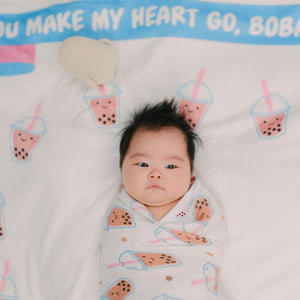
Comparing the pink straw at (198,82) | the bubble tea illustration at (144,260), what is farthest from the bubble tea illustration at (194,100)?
the bubble tea illustration at (144,260)

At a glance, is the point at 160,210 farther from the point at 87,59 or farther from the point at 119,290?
the point at 87,59

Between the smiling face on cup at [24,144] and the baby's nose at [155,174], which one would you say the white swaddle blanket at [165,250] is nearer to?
the baby's nose at [155,174]

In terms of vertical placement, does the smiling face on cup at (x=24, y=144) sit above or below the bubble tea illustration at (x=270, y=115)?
below

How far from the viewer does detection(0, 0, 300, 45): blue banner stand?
1.60 meters

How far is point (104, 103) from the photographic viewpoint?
1590 mm

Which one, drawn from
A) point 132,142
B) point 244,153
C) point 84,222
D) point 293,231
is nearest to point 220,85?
point 244,153

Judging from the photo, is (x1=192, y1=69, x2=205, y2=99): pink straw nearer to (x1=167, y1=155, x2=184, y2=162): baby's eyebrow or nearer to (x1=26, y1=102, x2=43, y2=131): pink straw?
(x1=167, y1=155, x2=184, y2=162): baby's eyebrow

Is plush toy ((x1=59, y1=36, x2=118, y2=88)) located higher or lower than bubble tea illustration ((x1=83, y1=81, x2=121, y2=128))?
higher

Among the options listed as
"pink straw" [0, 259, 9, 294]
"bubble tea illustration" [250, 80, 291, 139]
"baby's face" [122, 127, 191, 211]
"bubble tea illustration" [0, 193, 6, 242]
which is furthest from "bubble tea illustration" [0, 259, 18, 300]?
"bubble tea illustration" [250, 80, 291, 139]

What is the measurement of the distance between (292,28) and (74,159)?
970mm

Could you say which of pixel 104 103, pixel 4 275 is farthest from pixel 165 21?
pixel 4 275

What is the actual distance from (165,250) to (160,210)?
0.15m

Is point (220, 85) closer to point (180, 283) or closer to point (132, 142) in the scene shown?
point (132, 142)

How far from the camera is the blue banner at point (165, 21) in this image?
1599 mm
